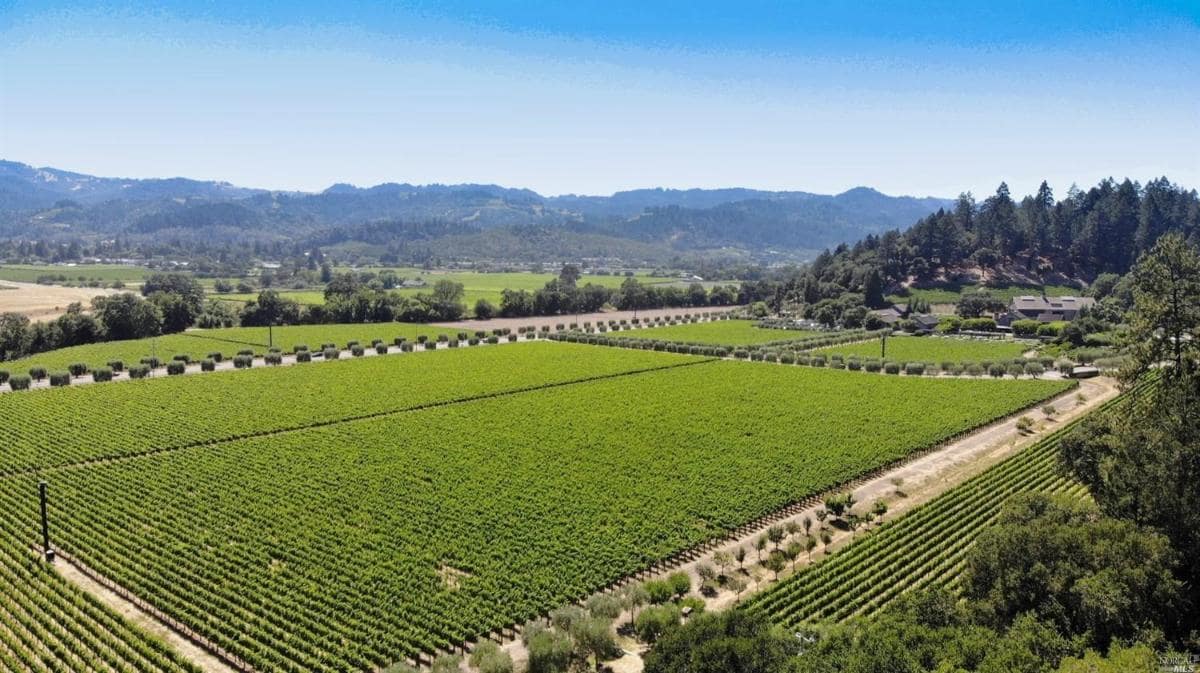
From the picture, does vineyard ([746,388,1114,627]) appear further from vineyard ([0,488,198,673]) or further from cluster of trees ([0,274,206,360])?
cluster of trees ([0,274,206,360])

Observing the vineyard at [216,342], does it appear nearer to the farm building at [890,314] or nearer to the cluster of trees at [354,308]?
the cluster of trees at [354,308]

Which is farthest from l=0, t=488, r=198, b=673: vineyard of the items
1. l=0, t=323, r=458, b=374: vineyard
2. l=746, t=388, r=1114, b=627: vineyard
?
l=0, t=323, r=458, b=374: vineyard

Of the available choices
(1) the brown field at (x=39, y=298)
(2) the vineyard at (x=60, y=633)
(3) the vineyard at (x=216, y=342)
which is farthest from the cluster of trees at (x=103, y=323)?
(2) the vineyard at (x=60, y=633)

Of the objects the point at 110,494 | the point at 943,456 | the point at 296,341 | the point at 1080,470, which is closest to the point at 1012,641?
the point at 1080,470

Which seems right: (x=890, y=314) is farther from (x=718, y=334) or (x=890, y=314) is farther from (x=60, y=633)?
(x=60, y=633)

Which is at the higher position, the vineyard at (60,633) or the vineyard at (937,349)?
the vineyard at (937,349)

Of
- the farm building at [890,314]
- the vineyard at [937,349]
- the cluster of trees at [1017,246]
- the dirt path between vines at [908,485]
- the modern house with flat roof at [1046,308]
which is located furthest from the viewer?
the cluster of trees at [1017,246]
